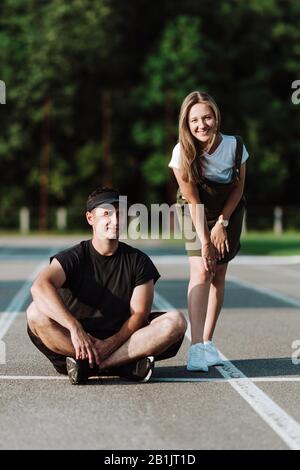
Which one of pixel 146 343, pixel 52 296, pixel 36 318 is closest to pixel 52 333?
pixel 36 318

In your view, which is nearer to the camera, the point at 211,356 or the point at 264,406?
the point at 264,406

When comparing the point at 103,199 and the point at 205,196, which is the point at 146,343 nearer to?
the point at 103,199

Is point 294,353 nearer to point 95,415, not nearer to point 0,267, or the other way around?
point 95,415

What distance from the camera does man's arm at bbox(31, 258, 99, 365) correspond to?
7691 millimetres

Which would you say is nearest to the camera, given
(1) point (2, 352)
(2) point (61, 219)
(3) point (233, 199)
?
(3) point (233, 199)

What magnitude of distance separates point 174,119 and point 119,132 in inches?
130

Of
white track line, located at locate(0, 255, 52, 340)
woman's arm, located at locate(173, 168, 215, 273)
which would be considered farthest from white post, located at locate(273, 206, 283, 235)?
woman's arm, located at locate(173, 168, 215, 273)

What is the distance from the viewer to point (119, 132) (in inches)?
2484

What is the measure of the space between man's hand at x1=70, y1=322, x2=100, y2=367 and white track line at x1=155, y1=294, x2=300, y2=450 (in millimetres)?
973

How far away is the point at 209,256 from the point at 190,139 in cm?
90

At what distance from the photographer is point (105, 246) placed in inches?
316

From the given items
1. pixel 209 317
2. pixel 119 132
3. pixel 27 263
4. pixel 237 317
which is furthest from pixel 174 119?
pixel 209 317

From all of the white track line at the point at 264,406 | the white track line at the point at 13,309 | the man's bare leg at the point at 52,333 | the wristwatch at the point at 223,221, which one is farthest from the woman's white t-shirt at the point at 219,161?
the white track line at the point at 13,309
